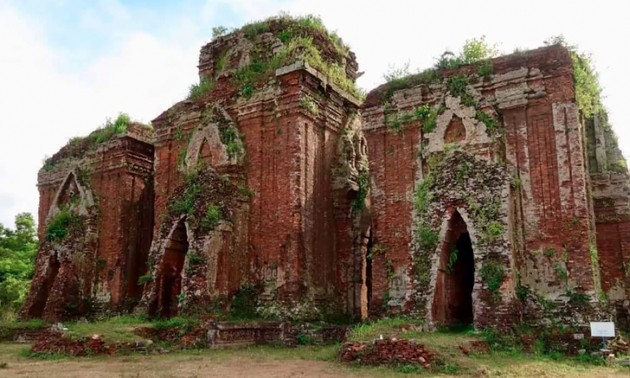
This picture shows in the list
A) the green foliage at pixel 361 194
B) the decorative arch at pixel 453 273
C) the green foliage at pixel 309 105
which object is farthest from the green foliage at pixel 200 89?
the decorative arch at pixel 453 273

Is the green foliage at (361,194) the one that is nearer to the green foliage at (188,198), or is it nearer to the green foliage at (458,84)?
the green foliage at (458,84)

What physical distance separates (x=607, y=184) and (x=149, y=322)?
1166 cm

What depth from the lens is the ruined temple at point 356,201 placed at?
1233 cm

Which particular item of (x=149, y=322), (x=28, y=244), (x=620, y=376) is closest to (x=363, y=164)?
(x=149, y=322)

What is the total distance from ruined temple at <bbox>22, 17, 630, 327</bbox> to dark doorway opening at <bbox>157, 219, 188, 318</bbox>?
0.14ft

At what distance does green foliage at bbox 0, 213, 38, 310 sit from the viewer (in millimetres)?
25859

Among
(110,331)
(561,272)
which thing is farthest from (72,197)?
(561,272)

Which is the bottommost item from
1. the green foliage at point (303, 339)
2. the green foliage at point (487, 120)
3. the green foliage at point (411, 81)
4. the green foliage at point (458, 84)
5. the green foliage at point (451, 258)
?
the green foliage at point (303, 339)

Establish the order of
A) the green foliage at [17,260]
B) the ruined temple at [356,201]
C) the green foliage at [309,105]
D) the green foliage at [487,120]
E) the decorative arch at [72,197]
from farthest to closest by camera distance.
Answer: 1. the green foliage at [17,260]
2. the decorative arch at [72,197]
3. the green foliage at [309,105]
4. the green foliage at [487,120]
5. the ruined temple at [356,201]

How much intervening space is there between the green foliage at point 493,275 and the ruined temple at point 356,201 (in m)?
0.03

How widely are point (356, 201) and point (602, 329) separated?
7.09 m

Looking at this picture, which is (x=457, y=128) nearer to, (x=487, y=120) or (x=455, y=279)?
(x=487, y=120)

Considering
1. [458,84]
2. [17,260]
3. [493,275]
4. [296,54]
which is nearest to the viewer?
[493,275]

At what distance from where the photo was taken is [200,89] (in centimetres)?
1762
